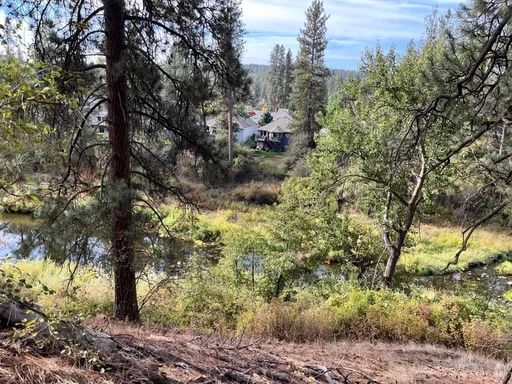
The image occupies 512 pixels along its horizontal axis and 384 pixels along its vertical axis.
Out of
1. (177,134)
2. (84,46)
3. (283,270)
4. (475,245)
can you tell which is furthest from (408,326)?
(475,245)

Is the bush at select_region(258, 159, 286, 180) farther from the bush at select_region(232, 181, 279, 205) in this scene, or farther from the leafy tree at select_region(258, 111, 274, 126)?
the leafy tree at select_region(258, 111, 274, 126)

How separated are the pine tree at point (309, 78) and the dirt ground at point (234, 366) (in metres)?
33.9

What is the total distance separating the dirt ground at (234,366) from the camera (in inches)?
102

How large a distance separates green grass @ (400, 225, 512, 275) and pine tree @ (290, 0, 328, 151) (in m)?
16.2

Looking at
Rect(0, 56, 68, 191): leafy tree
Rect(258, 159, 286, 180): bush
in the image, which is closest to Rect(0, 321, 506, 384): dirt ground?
Rect(0, 56, 68, 191): leafy tree

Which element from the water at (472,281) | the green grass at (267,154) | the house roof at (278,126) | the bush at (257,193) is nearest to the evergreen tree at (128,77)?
the water at (472,281)

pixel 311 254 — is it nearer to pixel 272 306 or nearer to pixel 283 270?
pixel 283 270

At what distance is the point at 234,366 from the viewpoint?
3.76 meters

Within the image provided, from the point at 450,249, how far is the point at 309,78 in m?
21.1

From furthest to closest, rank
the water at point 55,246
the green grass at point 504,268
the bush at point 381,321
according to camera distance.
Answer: the green grass at point 504,268 < the bush at point 381,321 < the water at point 55,246

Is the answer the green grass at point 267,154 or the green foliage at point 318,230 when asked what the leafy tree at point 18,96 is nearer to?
the green foliage at point 318,230

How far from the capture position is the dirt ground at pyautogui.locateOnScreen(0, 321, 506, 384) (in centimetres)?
259

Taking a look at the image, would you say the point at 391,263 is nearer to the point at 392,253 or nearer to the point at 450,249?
the point at 392,253

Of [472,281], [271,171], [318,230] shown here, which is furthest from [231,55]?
[271,171]
